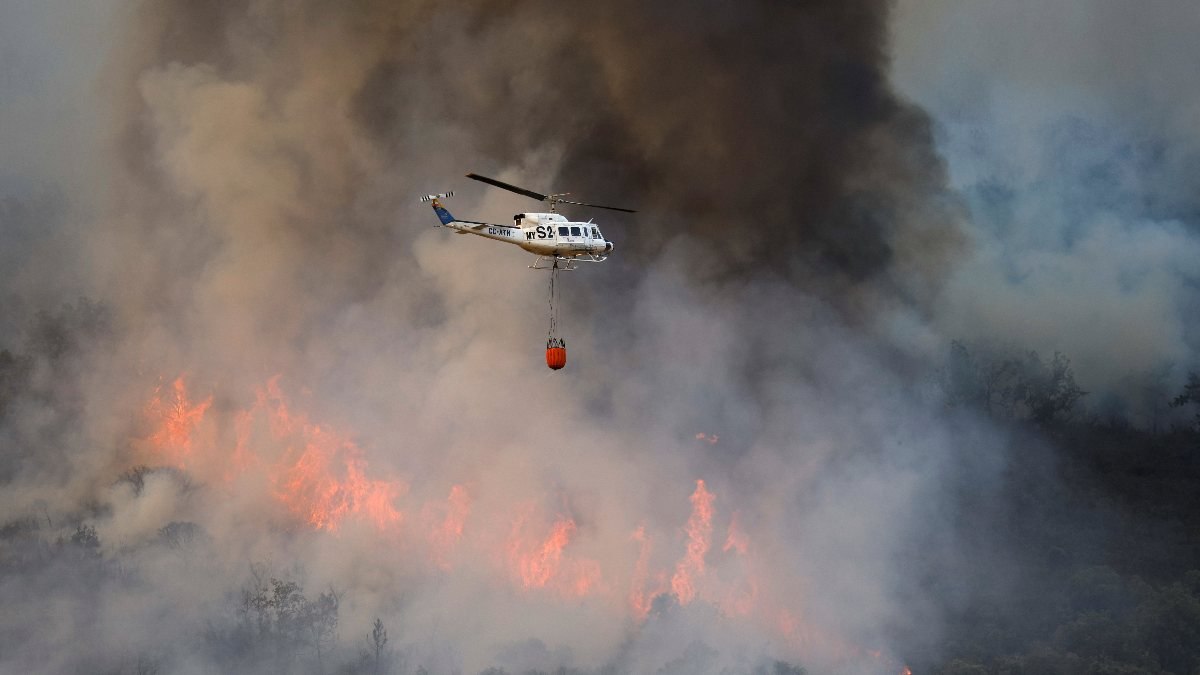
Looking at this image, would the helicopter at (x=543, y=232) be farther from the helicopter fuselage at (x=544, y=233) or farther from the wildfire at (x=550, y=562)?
the wildfire at (x=550, y=562)

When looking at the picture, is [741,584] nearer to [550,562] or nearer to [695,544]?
[695,544]

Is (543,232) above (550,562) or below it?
above

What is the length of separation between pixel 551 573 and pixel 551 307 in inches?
664

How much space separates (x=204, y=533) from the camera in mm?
89938

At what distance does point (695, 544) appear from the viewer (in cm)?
8444

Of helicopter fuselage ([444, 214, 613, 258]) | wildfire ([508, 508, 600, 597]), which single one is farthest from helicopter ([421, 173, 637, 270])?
wildfire ([508, 508, 600, 597])

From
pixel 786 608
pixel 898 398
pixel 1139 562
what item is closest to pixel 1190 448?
pixel 1139 562

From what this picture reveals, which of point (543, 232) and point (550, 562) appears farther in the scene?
point (550, 562)

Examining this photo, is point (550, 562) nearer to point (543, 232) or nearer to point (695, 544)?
point (695, 544)

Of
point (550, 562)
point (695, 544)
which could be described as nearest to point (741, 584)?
point (695, 544)

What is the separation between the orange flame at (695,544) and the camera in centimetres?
8350

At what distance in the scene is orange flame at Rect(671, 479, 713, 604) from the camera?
3287 inches

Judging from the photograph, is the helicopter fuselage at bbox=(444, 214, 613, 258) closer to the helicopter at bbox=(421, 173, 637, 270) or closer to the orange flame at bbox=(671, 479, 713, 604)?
the helicopter at bbox=(421, 173, 637, 270)

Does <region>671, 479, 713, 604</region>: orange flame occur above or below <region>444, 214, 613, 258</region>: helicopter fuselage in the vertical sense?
below
